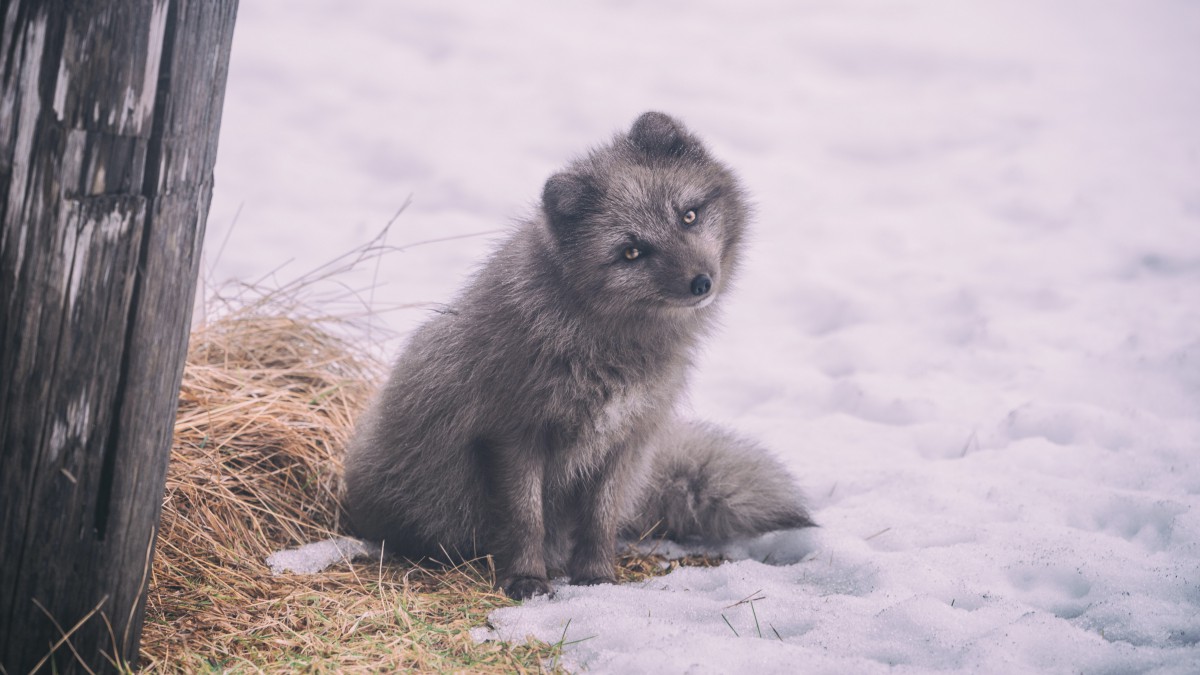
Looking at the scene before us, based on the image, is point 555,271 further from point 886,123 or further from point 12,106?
point 886,123

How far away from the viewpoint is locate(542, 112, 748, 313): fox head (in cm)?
315

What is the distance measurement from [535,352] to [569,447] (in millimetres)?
373

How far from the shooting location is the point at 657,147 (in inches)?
134

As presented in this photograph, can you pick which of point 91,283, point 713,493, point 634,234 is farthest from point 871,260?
point 91,283

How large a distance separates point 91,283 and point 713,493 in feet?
8.29

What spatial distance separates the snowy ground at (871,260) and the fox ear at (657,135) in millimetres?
364

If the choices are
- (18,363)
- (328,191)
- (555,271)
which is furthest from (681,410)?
(328,191)

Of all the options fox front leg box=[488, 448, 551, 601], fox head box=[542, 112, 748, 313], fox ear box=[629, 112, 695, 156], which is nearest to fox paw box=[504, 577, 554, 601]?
fox front leg box=[488, 448, 551, 601]

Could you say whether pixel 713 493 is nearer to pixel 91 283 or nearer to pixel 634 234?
pixel 634 234

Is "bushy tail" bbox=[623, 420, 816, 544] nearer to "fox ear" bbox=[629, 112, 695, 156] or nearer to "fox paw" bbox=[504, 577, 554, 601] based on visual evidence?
"fox paw" bbox=[504, 577, 554, 601]

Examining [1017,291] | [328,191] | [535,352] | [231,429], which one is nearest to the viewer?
[535,352]

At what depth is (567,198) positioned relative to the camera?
3.20m

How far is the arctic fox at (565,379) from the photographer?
3211 mm

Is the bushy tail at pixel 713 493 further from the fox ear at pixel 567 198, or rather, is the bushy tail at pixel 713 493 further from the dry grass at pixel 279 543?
the fox ear at pixel 567 198
